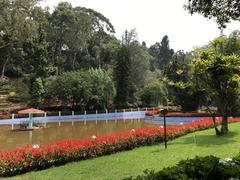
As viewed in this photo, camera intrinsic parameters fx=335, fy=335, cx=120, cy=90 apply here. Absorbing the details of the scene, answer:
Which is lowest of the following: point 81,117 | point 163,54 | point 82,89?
point 81,117

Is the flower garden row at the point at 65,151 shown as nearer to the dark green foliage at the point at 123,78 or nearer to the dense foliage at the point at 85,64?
the dense foliage at the point at 85,64

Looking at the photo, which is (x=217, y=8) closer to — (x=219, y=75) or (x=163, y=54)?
(x=219, y=75)

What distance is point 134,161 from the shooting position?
11.0 meters

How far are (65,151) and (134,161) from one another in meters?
2.52

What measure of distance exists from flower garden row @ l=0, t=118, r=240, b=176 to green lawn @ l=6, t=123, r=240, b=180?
424 millimetres

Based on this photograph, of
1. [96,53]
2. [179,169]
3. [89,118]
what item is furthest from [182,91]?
[179,169]

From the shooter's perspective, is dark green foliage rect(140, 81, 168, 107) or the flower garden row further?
dark green foliage rect(140, 81, 168, 107)

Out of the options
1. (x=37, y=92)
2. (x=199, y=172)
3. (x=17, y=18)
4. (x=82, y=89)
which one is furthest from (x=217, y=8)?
(x=37, y=92)

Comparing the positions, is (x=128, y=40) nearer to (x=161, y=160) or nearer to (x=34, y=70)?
(x=34, y=70)

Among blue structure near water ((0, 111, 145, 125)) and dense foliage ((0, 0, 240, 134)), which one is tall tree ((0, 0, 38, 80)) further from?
blue structure near water ((0, 111, 145, 125))

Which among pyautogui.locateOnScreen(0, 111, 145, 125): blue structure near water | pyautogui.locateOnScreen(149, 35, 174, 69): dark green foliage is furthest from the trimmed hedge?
pyautogui.locateOnScreen(149, 35, 174, 69): dark green foliage

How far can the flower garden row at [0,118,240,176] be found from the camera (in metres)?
10.6

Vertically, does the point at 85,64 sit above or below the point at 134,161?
above

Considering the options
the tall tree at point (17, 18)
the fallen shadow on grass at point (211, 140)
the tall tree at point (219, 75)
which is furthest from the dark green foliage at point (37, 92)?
the fallen shadow on grass at point (211, 140)
